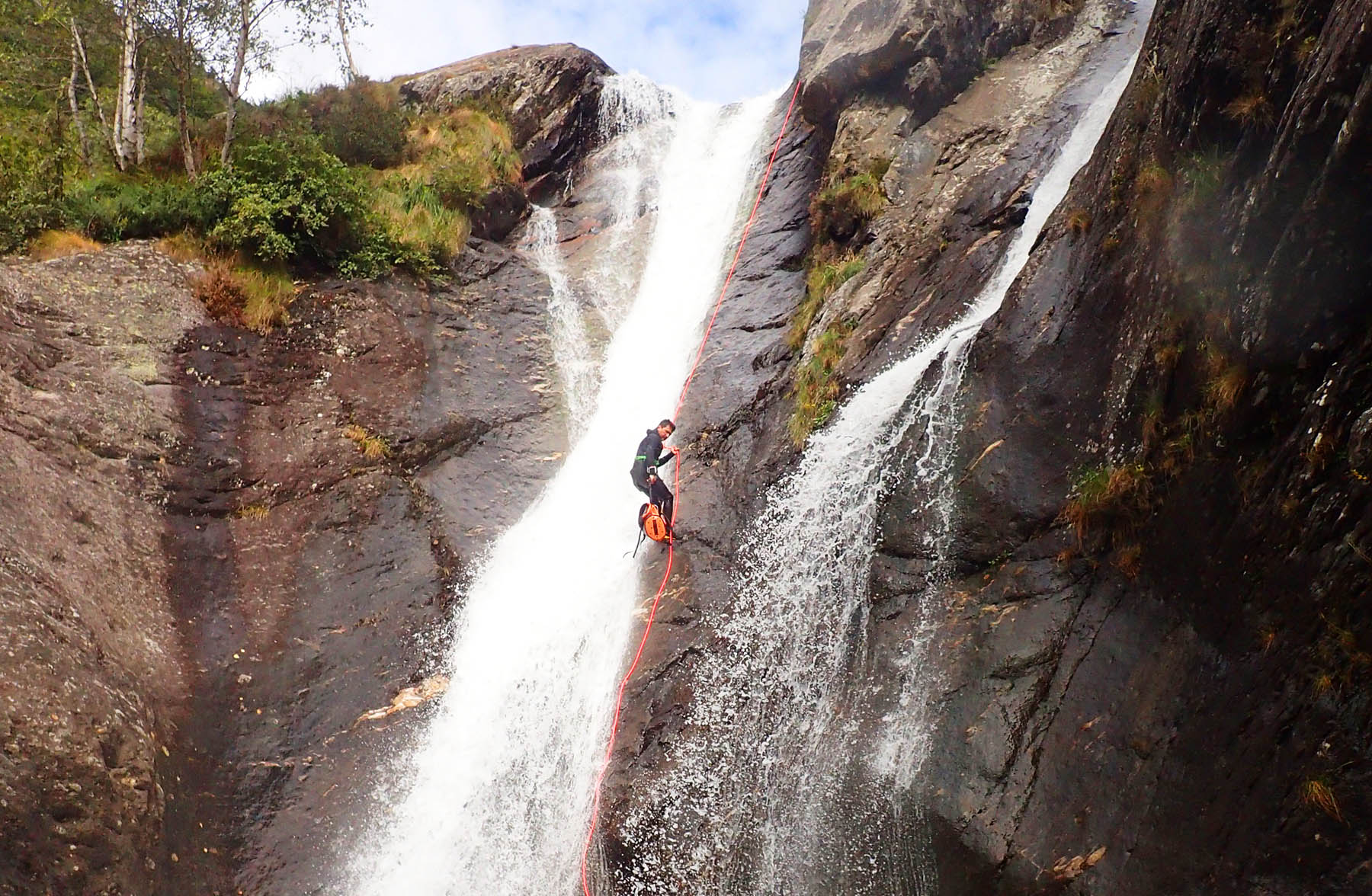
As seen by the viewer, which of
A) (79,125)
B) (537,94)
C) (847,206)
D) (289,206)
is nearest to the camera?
(289,206)

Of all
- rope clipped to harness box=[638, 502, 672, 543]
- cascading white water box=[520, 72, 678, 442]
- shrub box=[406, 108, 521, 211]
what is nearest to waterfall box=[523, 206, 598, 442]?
cascading white water box=[520, 72, 678, 442]

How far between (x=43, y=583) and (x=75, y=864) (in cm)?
279

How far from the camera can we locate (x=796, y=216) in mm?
15297

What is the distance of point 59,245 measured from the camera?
459 inches

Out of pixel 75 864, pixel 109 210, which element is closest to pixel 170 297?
pixel 109 210

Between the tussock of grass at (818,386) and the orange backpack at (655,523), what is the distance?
6.43 ft

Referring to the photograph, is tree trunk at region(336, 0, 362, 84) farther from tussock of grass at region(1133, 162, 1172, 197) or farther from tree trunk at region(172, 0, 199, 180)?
tussock of grass at region(1133, 162, 1172, 197)

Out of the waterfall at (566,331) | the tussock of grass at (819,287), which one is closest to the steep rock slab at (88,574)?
the waterfall at (566,331)

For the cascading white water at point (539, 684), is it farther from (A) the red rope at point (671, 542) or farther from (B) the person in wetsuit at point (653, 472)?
(B) the person in wetsuit at point (653, 472)

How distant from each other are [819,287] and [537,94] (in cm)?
1221

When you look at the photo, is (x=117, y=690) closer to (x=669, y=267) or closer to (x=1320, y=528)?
(x=1320, y=528)

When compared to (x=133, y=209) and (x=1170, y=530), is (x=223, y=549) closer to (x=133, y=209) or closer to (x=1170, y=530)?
(x=133, y=209)

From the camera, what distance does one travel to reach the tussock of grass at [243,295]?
12.3 meters

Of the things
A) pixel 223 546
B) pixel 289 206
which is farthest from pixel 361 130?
pixel 223 546
